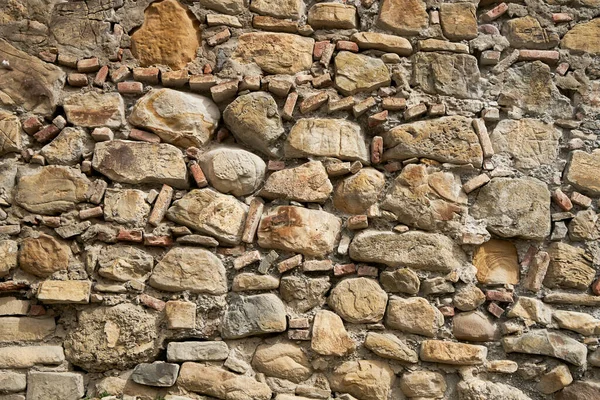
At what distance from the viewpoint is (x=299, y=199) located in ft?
7.95

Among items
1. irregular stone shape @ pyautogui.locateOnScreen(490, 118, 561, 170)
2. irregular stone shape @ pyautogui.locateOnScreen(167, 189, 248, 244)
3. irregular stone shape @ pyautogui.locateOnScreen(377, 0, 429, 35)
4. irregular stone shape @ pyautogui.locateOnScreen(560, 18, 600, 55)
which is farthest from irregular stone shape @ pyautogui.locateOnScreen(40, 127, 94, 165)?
irregular stone shape @ pyautogui.locateOnScreen(560, 18, 600, 55)

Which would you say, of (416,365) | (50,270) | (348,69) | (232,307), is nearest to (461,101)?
(348,69)

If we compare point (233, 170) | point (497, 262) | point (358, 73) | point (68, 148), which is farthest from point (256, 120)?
point (497, 262)

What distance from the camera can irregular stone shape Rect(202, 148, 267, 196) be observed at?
7.90ft

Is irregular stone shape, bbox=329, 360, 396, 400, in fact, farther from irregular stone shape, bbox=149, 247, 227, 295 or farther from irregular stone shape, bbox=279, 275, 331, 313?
irregular stone shape, bbox=149, 247, 227, 295

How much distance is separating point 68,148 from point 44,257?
1.49ft

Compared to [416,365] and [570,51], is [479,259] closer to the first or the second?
[416,365]

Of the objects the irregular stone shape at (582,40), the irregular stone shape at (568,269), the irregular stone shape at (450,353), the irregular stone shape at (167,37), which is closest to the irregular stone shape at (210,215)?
the irregular stone shape at (167,37)

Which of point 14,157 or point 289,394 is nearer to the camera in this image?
point 289,394

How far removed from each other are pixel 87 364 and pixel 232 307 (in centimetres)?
59

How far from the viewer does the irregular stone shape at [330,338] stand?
2.28 meters

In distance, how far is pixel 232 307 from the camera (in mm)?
2320

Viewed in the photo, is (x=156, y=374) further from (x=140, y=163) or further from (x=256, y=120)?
(x=256, y=120)

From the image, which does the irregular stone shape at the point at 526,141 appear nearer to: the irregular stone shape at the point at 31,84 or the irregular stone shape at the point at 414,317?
the irregular stone shape at the point at 414,317
